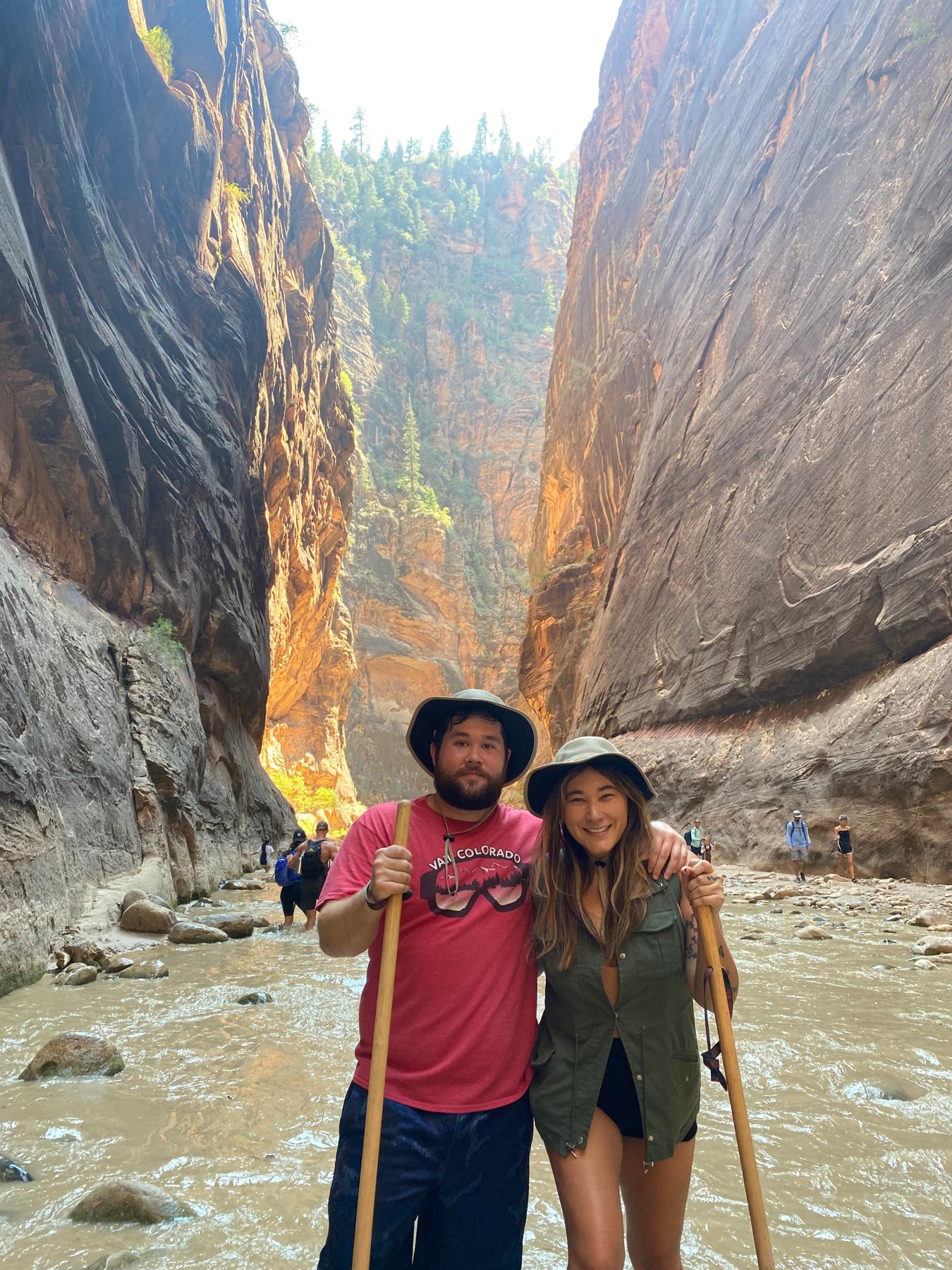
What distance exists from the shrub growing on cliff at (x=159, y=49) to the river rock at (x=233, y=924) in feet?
57.2

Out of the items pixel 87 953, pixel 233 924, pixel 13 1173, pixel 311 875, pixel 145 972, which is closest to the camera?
pixel 13 1173

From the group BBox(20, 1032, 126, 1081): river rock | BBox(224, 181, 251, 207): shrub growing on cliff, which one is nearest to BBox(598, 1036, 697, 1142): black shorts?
BBox(20, 1032, 126, 1081): river rock

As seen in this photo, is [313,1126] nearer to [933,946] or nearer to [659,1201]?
[659,1201]

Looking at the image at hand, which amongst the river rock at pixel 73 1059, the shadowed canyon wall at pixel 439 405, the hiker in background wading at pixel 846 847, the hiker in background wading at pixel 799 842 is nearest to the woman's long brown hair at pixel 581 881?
the river rock at pixel 73 1059

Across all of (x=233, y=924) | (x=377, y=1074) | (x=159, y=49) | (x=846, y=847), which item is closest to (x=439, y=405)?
(x=159, y=49)

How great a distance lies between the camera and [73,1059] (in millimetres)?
3547

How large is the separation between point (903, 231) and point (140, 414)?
1364 centimetres

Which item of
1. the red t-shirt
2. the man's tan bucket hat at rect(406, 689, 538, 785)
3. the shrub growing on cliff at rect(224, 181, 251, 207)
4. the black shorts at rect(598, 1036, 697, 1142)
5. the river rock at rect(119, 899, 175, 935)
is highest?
the shrub growing on cliff at rect(224, 181, 251, 207)

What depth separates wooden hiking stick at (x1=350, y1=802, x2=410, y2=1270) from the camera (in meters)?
1.46

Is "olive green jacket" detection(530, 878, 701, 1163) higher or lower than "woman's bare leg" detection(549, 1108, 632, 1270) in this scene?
higher

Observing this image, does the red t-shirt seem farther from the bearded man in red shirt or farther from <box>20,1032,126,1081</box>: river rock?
<box>20,1032,126,1081</box>: river rock

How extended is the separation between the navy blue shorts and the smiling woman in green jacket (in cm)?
13

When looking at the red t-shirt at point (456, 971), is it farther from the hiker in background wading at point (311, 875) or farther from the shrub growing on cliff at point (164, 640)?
the shrub growing on cliff at point (164, 640)

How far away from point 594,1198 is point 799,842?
1070 centimetres
